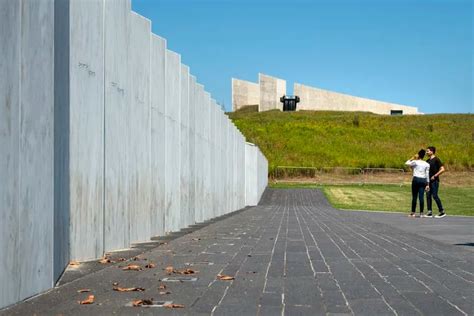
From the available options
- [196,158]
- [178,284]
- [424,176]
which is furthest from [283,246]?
[424,176]

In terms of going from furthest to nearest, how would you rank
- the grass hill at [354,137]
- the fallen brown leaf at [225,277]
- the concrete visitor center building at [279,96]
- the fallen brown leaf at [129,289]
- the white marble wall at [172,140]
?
the concrete visitor center building at [279,96]
the grass hill at [354,137]
the white marble wall at [172,140]
the fallen brown leaf at [225,277]
the fallen brown leaf at [129,289]

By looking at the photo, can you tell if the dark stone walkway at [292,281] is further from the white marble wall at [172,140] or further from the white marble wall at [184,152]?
the white marble wall at [184,152]

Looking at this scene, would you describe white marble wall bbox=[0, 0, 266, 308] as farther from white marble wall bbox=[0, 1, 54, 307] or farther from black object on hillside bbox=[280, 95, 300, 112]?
black object on hillside bbox=[280, 95, 300, 112]

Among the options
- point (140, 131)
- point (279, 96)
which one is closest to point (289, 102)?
point (279, 96)

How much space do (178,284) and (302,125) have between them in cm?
7600

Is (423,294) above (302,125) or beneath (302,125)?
beneath

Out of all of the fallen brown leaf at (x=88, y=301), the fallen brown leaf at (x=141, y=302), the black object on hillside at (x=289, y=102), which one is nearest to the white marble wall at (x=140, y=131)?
the fallen brown leaf at (x=88, y=301)

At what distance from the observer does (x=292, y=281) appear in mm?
6871

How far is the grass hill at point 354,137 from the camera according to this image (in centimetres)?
6246

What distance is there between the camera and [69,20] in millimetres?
7953

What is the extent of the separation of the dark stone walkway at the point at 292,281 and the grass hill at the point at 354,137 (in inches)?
1909

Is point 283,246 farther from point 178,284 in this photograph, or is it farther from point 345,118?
point 345,118

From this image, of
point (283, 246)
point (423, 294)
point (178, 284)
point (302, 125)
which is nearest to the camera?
point (423, 294)

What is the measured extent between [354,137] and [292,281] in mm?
71365
